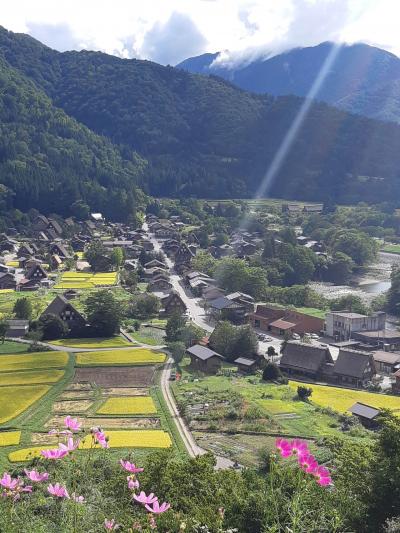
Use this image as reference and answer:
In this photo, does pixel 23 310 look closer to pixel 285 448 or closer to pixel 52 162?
pixel 285 448

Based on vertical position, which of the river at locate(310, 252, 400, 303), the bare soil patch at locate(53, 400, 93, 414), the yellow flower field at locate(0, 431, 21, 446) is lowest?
the river at locate(310, 252, 400, 303)

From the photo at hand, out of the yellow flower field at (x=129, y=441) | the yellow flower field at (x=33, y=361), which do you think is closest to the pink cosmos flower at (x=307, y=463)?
the yellow flower field at (x=129, y=441)

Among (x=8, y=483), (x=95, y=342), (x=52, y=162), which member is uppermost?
(x=52, y=162)

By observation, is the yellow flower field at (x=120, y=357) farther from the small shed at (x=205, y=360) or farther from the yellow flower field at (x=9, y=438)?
the yellow flower field at (x=9, y=438)

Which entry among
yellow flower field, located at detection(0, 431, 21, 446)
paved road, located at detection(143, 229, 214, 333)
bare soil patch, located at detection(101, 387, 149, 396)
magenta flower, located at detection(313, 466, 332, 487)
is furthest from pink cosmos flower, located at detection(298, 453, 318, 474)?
paved road, located at detection(143, 229, 214, 333)

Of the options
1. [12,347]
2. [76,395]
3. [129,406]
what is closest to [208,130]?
[12,347]

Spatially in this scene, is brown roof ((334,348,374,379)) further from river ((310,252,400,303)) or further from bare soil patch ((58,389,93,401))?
river ((310,252,400,303))
